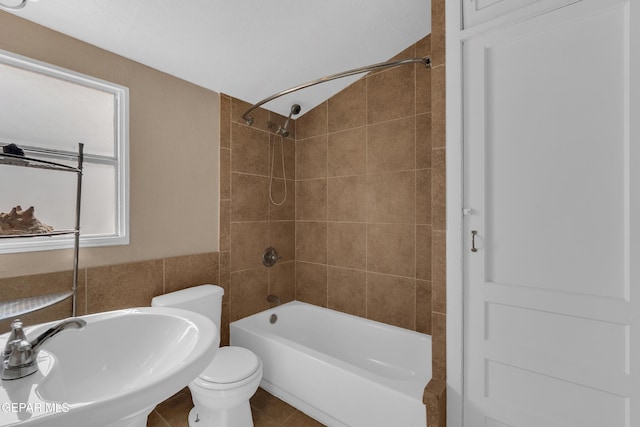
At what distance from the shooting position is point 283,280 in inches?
110

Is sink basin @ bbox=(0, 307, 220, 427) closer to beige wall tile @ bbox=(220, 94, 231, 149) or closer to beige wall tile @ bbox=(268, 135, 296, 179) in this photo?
beige wall tile @ bbox=(220, 94, 231, 149)

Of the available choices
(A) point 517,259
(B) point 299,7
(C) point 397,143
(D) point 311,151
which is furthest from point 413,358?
(B) point 299,7

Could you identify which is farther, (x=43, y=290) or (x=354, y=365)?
(x=354, y=365)

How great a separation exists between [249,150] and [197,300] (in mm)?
1215

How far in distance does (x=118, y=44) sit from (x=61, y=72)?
32 centimetres

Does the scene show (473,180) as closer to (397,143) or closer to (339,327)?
(397,143)

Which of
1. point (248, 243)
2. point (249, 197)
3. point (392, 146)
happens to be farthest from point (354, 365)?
point (392, 146)

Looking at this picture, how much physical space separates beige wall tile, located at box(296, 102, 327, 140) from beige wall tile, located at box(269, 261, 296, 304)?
1.22 meters

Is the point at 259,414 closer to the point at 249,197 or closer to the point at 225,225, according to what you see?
the point at 225,225

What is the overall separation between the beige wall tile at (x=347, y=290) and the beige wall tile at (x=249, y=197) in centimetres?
80

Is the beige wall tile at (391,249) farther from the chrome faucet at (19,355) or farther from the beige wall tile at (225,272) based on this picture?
the chrome faucet at (19,355)

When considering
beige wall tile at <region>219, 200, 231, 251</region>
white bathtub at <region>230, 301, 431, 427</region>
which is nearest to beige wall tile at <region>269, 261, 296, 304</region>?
white bathtub at <region>230, 301, 431, 427</region>

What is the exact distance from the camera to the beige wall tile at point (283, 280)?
2682 millimetres

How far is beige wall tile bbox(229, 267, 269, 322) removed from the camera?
2.34 meters
